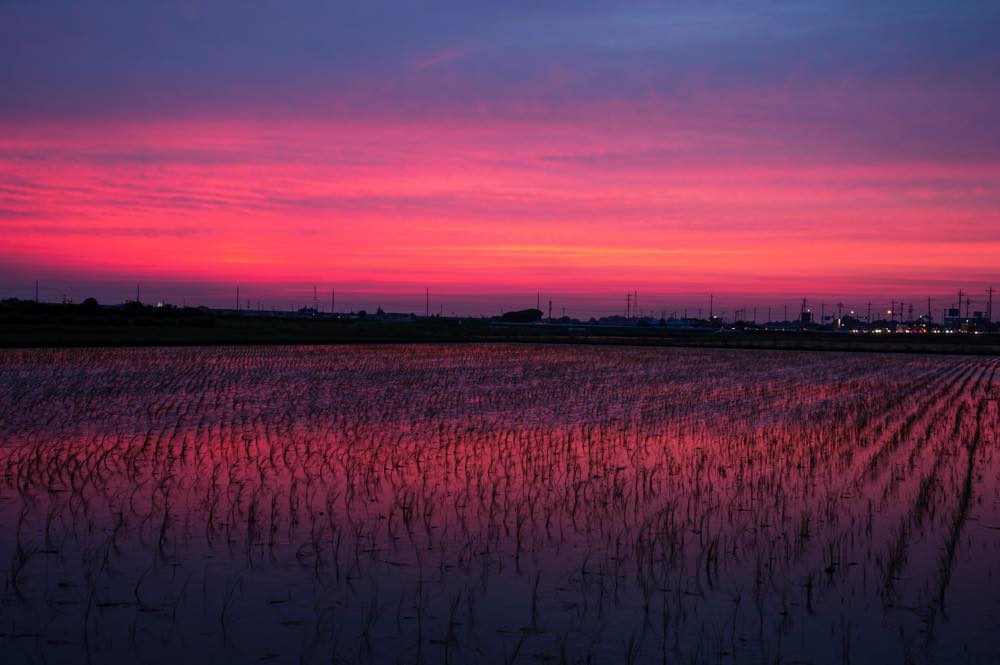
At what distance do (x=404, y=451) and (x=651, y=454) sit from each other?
3759mm

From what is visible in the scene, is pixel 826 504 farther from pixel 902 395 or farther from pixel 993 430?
pixel 902 395

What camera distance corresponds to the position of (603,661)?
5730 mm

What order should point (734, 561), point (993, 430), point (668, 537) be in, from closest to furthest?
point (734, 561) → point (668, 537) → point (993, 430)

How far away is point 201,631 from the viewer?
6082 mm

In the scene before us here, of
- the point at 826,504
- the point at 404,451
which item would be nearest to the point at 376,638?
the point at 826,504

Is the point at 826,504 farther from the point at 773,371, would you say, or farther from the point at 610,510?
the point at 773,371

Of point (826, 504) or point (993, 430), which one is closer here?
point (826, 504)

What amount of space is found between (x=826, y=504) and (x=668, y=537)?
2641 mm

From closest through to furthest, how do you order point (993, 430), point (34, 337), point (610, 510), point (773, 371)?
point (610, 510) < point (993, 430) < point (773, 371) < point (34, 337)

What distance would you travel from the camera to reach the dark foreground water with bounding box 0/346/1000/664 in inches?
240

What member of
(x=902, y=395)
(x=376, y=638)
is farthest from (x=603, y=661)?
(x=902, y=395)

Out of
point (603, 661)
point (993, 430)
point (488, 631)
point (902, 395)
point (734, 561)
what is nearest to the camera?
point (603, 661)

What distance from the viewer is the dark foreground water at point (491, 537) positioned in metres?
6.09

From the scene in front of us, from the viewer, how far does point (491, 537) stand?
8.66 metres
